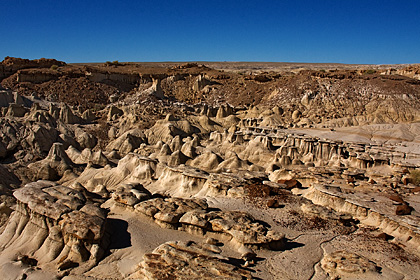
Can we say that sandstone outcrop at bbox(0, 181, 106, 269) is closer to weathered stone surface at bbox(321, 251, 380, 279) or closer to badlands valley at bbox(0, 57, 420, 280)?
badlands valley at bbox(0, 57, 420, 280)

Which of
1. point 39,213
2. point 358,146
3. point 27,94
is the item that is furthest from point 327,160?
point 27,94

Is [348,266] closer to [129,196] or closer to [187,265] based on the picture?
[187,265]

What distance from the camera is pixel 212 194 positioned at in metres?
18.5

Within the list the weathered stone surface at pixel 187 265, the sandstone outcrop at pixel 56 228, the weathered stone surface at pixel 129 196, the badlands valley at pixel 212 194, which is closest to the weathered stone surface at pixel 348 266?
the badlands valley at pixel 212 194

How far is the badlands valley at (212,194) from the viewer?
12.3 m

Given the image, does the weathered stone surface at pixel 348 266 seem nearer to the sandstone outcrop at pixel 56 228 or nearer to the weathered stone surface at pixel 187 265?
the weathered stone surface at pixel 187 265

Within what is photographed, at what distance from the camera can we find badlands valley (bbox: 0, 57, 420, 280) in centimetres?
1232

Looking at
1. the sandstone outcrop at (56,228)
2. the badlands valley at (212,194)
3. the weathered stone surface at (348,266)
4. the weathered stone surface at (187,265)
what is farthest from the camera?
the sandstone outcrop at (56,228)

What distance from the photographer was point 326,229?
1475 cm

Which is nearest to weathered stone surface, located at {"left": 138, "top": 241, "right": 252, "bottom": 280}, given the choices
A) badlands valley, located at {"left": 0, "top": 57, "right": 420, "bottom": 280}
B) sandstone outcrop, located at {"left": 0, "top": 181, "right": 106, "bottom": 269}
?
badlands valley, located at {"left": 0, "top": 57, "right": 420, "bottom": 280}

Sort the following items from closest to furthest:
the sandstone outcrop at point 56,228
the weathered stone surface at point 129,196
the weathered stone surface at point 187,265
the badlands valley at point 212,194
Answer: the weathered stone surface at point 187,265 < the badlands valley at point 212,194 < the sandstone outcrop at point 56,228 < the weathered stone surface at point 129,196

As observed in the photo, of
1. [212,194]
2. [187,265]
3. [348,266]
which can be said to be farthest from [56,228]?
[348,266]

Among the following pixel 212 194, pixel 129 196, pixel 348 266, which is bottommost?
pixel 348 266

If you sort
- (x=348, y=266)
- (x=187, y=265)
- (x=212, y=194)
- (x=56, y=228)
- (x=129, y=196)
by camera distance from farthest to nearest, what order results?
(x=212, y=194), (x=129, y=196), (x=56, y=228), (x=348, y=266), (x=187, y=265)
